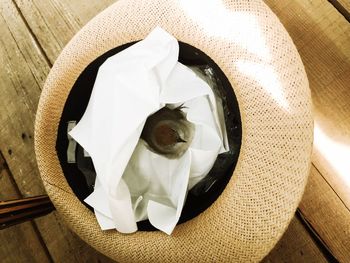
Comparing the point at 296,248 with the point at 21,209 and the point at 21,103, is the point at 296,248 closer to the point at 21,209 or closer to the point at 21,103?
the point at 21,209

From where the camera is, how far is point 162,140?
2.61 ft

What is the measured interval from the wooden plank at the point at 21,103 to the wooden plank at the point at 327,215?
0.85m

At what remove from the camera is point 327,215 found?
44.4 inches

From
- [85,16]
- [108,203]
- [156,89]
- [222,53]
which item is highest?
[222,53]

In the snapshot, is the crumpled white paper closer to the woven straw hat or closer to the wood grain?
the woven straw hat

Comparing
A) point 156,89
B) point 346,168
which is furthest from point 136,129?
point 346,168

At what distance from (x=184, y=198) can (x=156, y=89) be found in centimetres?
22

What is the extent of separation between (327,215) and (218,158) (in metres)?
0.53

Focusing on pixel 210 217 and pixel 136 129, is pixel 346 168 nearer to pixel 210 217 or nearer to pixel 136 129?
→ pixel 210 217

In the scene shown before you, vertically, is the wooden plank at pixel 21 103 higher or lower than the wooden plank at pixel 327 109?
lower

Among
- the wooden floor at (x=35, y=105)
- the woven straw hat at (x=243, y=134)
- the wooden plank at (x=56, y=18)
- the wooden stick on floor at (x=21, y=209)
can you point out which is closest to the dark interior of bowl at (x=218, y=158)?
the woven straw hat at (x=243, y=134)

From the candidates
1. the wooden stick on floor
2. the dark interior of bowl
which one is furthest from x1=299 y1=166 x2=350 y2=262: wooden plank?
the wooden stick on floor

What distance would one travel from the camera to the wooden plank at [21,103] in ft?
4.56

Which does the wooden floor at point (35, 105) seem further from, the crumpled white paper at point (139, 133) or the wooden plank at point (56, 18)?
the crumpled white paper at point (139, 133)
